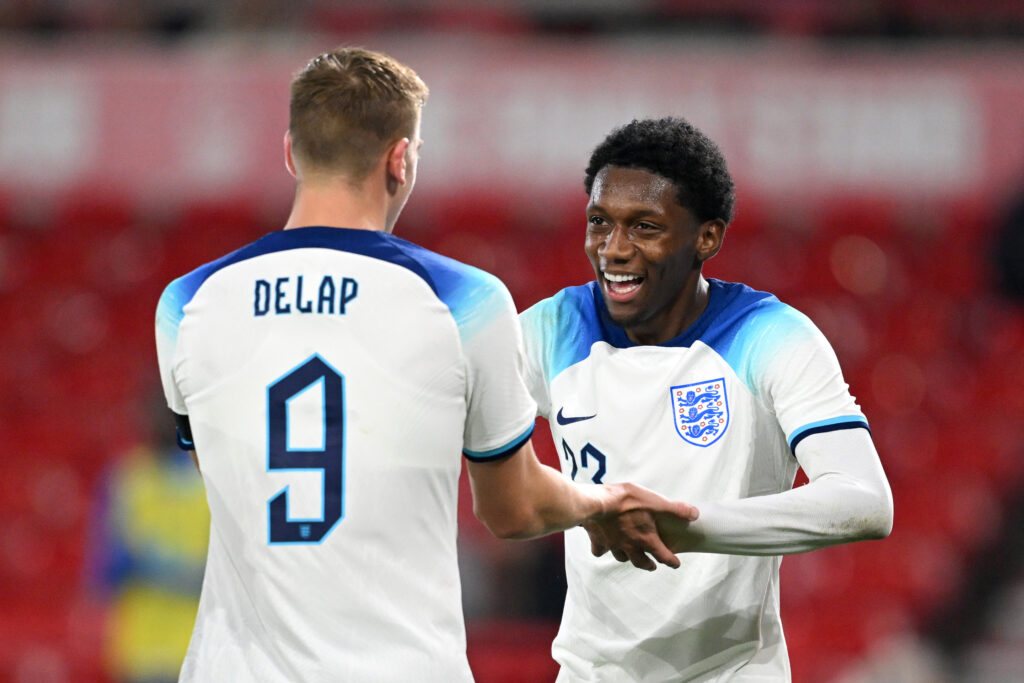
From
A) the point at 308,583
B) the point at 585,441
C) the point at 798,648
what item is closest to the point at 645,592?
the point at 585,441

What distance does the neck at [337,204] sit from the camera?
7.95 ft

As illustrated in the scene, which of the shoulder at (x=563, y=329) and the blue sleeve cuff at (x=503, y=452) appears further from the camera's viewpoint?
the shoulder at (x=563, y=329)

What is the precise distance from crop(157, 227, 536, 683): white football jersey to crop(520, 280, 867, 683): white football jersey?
0.74 metres

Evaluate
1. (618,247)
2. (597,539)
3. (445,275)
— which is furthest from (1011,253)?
(445,275)

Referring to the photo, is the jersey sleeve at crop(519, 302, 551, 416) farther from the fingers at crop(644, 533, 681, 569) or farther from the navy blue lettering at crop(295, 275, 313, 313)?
the navy blue lettering at crop(295, 275, 313, 313)

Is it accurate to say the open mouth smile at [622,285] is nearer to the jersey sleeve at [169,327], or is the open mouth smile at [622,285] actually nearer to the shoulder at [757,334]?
the shoulder at [757,334]

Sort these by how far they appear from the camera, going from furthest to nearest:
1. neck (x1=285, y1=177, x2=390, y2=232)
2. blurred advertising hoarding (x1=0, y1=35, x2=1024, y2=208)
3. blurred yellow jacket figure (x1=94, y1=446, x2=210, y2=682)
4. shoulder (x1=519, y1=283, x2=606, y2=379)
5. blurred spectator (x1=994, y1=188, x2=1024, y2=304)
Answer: blurred spectator (x1=994, y1=188, x2=1024, y2=304)
blurred advertising hoarding (x1=0, y1=35, x2=1024, y2=208)
blurred yellow jacket figure (x1=94, y1=446, x2=210, y2=682)
shoulder (x1=519, y1=283, x2=606, y2=379)
neck (x1=285, y1=177, x2=390, y2=232)

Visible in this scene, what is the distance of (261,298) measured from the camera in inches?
93.4

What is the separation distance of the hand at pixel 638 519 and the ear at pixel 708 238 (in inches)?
26.1

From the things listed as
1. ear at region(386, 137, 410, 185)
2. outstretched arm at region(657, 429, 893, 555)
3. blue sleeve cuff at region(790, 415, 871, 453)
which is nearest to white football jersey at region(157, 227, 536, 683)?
ear at region(386, 137, 410, 185)

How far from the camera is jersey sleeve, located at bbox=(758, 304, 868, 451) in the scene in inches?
113

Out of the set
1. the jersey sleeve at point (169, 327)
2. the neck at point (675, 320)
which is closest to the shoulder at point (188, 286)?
the jersey sleeve at point (169, 327)

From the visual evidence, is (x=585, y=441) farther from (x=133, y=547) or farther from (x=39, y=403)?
(x=39, y=403)

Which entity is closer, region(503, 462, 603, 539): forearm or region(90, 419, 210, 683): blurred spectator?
region(503, 462, 603, 539): forearm
